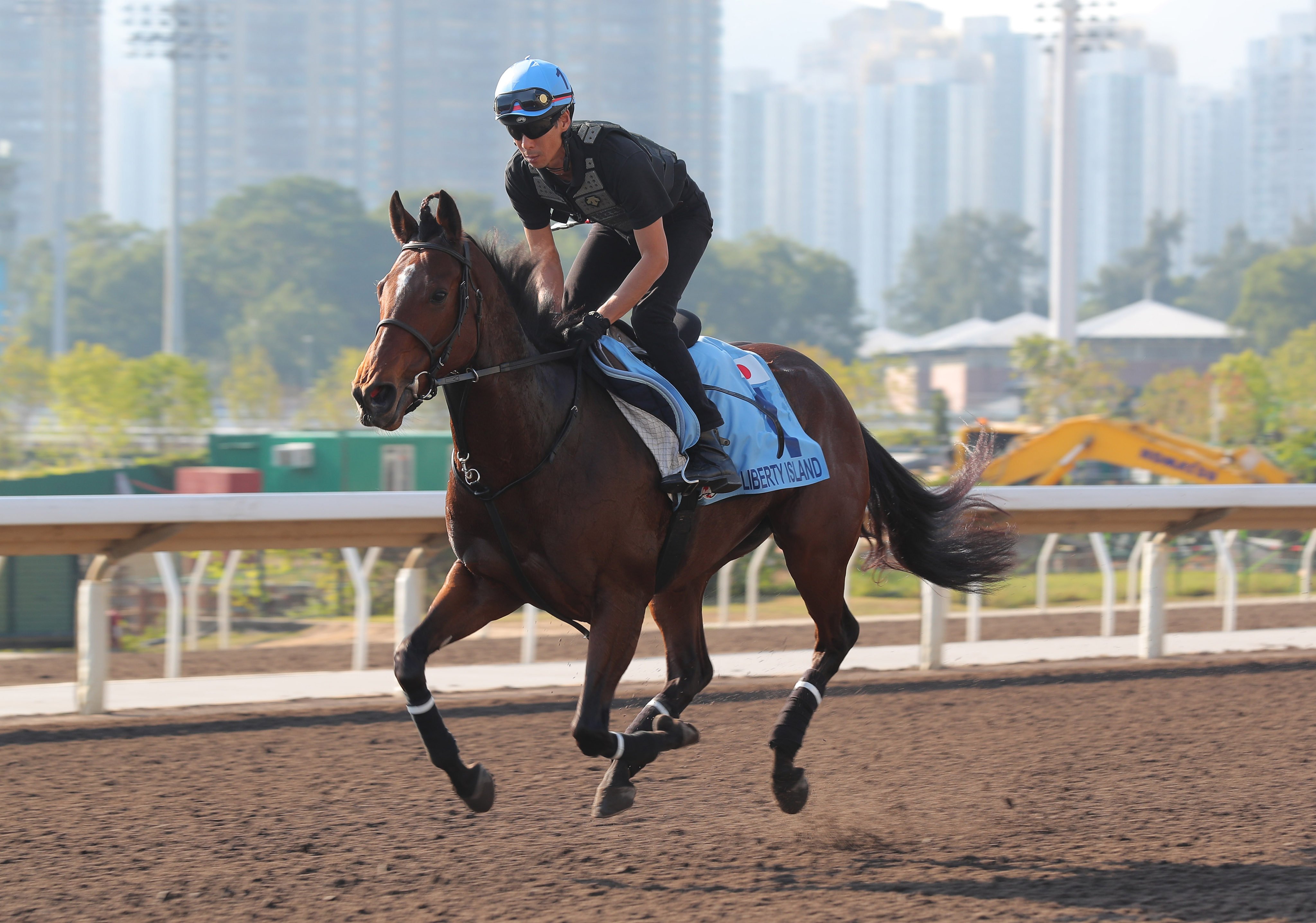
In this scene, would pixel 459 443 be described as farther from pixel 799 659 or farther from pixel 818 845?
pixel 799 659

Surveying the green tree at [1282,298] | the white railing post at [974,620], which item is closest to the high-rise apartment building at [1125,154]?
the green tree at [1282,298]

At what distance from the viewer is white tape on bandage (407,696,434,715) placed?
4047 mm

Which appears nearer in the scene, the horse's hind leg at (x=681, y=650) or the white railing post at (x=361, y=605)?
the horse's hind leg at (x=681, y=650)

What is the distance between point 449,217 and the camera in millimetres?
3816

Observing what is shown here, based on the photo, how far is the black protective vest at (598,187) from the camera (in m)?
4.17

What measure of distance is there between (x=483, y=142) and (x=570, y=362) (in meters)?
133

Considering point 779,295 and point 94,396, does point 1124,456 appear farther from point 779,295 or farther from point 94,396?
point 779,295

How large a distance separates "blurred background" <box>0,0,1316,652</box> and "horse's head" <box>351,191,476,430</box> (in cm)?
1122

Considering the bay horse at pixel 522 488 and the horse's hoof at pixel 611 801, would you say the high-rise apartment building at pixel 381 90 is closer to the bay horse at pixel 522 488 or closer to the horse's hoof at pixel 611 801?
the bay horse at pixel 522 488

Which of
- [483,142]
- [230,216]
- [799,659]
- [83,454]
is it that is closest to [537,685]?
[799,659]

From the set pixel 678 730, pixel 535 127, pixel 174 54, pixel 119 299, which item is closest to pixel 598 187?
pixel 535 127

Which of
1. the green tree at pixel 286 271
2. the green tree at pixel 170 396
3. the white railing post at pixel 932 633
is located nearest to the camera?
the white railing post at pixel 932 633

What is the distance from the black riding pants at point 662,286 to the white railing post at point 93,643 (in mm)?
2743

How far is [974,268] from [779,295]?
126 ft
